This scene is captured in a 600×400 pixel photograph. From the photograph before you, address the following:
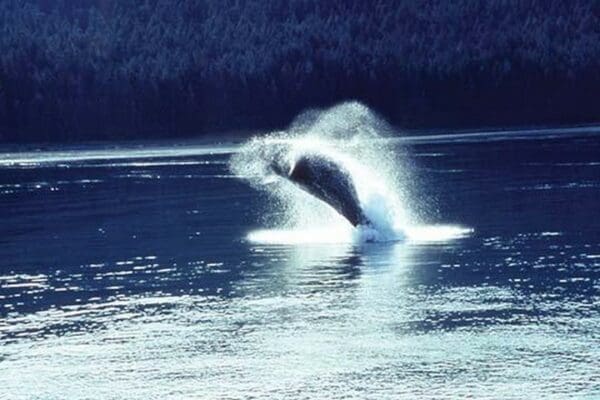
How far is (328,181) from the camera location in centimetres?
6262

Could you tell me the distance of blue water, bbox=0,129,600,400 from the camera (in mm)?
35906

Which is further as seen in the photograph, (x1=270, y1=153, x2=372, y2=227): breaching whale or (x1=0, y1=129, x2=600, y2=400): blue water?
(x1=270, y1=153, x2=372, y2=227): breaching whale

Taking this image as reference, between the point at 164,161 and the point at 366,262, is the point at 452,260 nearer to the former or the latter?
the point at 366,262

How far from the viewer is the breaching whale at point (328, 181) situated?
6250cm

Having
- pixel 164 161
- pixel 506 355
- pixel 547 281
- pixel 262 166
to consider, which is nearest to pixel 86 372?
pixel 506 355

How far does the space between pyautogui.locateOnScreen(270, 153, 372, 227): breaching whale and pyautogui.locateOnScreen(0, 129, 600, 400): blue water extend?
104 inches

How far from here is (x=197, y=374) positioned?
36.8m

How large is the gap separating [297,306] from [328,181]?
1707 cm

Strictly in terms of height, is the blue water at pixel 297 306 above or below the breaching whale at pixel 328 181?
below

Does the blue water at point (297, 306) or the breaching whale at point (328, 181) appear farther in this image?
the breaching whale at point (328, 181)

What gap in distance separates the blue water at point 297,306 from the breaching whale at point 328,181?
264 centimetres

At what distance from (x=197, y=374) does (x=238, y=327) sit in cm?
614

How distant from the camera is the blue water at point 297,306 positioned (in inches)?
1414

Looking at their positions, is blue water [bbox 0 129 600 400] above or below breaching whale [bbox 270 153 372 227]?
below
